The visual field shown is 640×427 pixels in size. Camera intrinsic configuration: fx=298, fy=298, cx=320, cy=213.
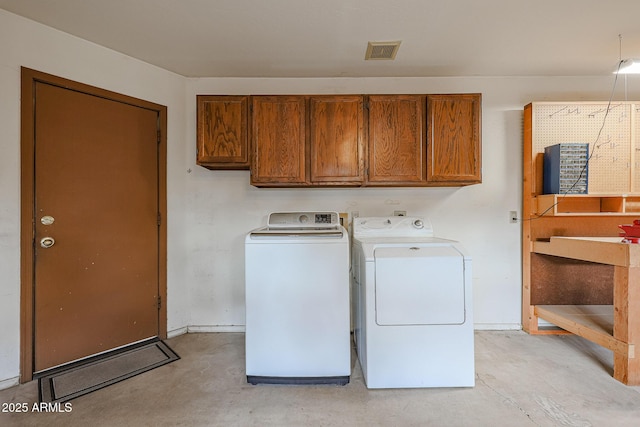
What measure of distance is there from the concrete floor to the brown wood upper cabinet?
153cm

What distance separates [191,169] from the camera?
281 cm

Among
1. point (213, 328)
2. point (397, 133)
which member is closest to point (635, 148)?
point (397, 133)

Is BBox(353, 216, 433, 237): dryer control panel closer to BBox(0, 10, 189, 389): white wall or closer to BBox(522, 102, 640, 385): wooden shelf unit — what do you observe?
BBox(522, 102, 640, 385): wooden shelf unit

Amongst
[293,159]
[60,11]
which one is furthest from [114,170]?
[293,159]

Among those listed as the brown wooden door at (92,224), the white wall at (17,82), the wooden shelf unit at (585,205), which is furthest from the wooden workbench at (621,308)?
the white wall at (17,82)

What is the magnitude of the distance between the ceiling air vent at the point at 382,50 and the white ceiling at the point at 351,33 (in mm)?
54

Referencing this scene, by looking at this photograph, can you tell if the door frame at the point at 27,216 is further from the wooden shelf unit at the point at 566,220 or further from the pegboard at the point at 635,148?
the pegboard at the point at 635,148

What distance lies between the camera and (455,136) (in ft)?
7.96

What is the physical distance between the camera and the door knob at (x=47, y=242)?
6.66 ft

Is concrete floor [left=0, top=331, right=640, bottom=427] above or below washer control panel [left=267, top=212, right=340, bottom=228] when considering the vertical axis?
below

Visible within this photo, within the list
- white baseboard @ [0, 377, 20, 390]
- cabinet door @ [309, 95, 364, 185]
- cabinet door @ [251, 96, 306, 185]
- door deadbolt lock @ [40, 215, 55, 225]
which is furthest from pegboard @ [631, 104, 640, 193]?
white baseboard @ [0, 377, 20, 390]

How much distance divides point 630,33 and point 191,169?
11.8 feet

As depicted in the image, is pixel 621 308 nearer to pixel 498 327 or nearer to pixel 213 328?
pixel 498 327

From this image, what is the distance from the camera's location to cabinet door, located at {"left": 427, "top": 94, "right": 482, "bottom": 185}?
7.93 feet
